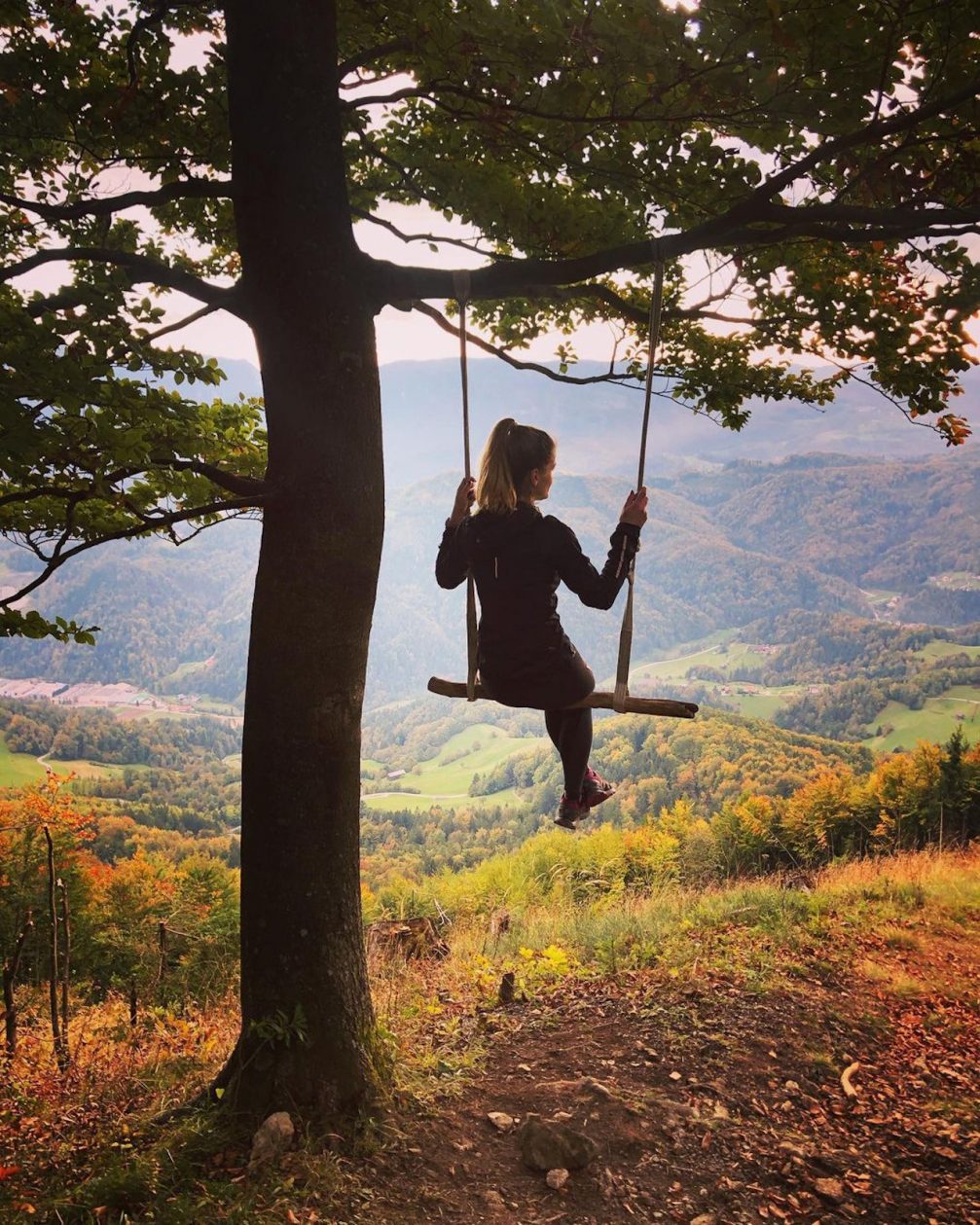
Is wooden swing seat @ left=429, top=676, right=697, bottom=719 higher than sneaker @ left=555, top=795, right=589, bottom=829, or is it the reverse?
wooden swing seat @ left=429, top=676, right=697, bottom=719

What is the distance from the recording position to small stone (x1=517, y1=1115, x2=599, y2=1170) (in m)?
2.90

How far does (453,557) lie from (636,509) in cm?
88

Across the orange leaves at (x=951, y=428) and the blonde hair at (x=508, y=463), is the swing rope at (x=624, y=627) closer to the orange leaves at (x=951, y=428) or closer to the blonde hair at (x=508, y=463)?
the blonde hair at (x=508, y=463)

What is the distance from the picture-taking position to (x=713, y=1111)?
335cm

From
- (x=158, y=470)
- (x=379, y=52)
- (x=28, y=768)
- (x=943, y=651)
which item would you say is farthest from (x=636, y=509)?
(x=943, y=651)

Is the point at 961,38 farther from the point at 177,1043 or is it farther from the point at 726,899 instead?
the point at 726,899

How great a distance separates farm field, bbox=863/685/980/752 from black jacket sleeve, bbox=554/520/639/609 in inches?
4069

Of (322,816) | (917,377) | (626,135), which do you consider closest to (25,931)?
(322,816)

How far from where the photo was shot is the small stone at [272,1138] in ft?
8.95

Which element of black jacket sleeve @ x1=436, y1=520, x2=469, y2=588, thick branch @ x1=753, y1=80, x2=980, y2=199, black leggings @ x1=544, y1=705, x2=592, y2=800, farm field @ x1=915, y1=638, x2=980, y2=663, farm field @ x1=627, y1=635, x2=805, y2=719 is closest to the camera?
thick branch @ x1=753, y1=80, x2=980, y2=199

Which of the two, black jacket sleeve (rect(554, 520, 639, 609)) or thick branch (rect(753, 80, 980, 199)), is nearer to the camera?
thick branch (rect(753, 80, 980, 199))

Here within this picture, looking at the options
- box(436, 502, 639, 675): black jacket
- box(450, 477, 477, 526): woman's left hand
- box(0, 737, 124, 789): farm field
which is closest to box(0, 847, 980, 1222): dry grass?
box(436, 502, 639, 675): black jacket

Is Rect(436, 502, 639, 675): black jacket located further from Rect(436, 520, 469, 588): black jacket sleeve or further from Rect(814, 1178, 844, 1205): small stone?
Rect(814, 1178, 844, 1205): small stone

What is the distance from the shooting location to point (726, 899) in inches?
266
